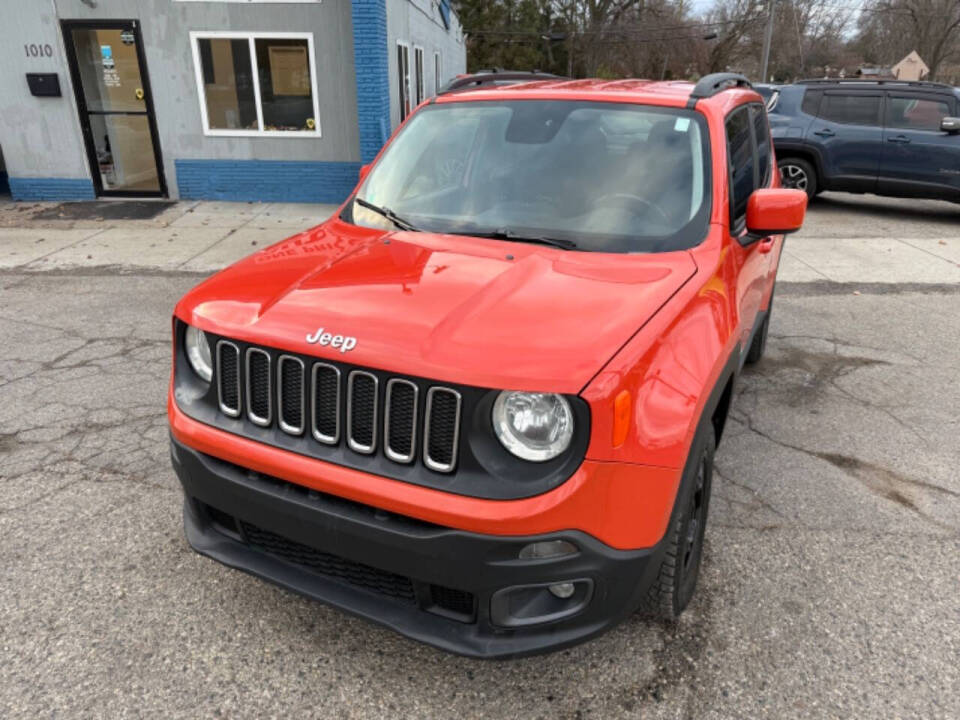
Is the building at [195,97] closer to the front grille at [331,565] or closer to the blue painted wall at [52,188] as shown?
the blue painted wall at [52,188]

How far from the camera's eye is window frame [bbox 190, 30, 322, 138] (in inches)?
390

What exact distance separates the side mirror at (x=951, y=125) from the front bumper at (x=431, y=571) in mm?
10860

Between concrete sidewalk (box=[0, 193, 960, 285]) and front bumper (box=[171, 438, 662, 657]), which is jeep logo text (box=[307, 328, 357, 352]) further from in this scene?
concrete sidewalk (box=[0, 193, 960, 285])

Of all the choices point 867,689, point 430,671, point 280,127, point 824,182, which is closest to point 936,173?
point 824,182

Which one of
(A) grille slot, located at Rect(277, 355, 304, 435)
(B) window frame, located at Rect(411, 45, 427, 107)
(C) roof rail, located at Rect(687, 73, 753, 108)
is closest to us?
(A) grille slot, located at Rect(277, 355, 304, 435)

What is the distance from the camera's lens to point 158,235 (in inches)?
354

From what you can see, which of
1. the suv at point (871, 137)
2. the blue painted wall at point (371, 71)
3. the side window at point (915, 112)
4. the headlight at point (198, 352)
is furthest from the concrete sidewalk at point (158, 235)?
the side window at point (915, 112)

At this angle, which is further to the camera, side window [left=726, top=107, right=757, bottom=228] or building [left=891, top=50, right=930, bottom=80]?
building [left=891, top=50, right=930, bottom=80]

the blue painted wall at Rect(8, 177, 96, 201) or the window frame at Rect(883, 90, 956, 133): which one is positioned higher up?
the window frame at Rect(883, 90, 956, 133)

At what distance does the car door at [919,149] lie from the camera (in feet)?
33.6

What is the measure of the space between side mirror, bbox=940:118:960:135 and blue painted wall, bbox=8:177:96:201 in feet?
40.7

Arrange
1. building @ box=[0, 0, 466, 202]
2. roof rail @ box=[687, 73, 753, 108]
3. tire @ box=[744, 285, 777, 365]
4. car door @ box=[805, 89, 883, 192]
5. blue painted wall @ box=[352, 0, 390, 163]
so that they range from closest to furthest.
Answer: roof rail @ box=[687, 73, 753, 108] < tire @ box=[744, 285, 777, 365] < blue painted wall @ box=[352, 0, 390, 163] < building @ box=[0, 0, 466, 202] < car door @ box=[805, 89, 883, 192]

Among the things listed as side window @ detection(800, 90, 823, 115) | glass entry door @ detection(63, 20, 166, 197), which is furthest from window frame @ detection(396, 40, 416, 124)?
side window @ detection(800, 90, 823, 115)

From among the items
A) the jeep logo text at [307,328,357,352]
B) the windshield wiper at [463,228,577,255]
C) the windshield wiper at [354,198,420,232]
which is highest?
the windshield wiper at [354,198,420,232]
